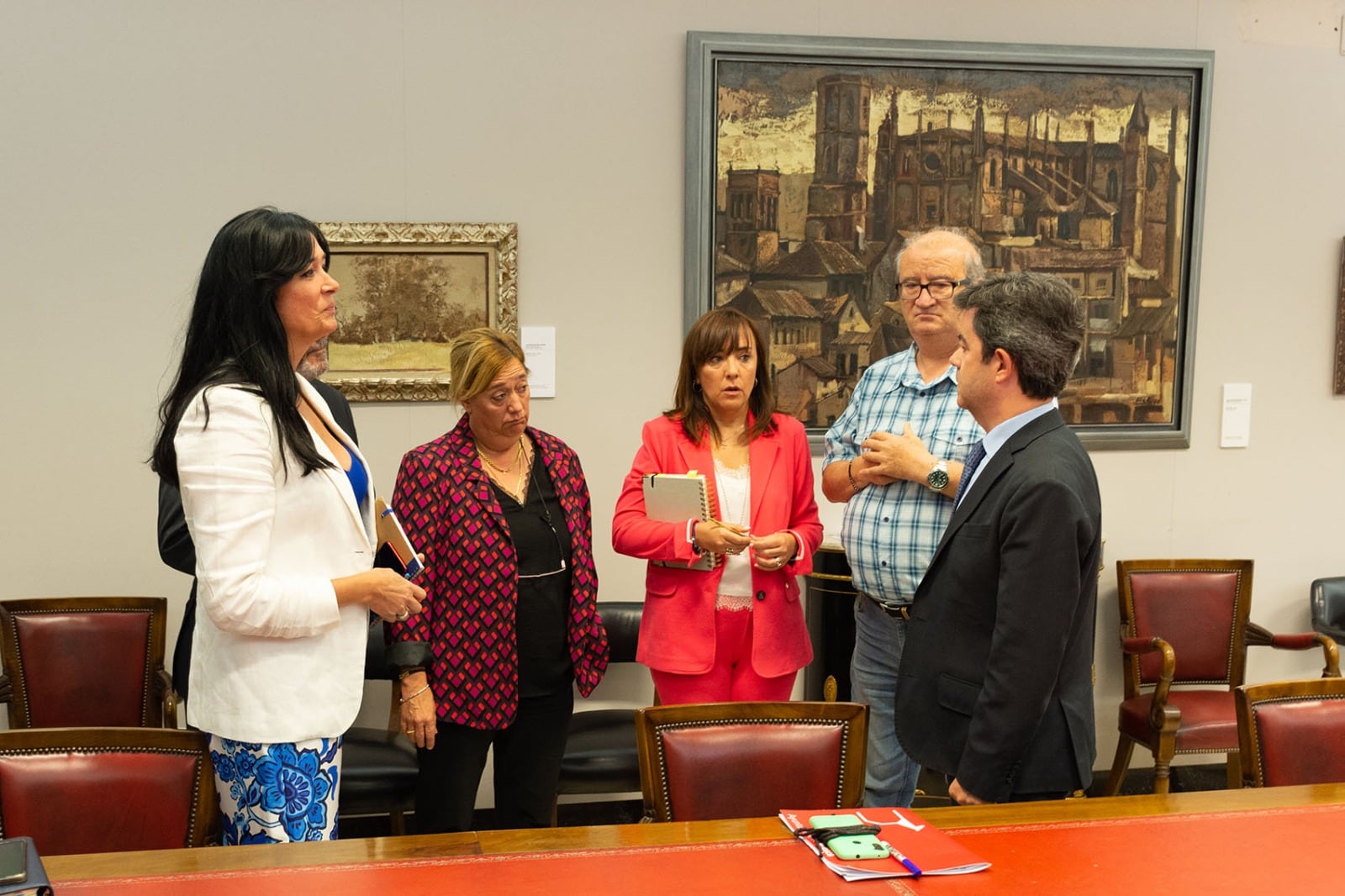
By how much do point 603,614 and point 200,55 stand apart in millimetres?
2420

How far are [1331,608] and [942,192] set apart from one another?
232 cm

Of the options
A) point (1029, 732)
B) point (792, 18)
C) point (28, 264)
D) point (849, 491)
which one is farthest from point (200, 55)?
point (1029, 732)

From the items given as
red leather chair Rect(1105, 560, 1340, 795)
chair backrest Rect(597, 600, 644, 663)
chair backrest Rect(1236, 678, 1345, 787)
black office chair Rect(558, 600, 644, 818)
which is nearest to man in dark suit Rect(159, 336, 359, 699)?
black office chair Rect(558, 600, 644, 818)

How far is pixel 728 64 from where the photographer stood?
4.29 metres

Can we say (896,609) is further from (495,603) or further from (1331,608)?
(1331,608)

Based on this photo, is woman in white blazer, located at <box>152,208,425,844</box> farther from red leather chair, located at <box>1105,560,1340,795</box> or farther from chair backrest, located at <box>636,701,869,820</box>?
red leather chair, located at <box>1105,560,1340,795</box>

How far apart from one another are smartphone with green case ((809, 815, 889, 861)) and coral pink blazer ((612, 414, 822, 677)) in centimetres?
110

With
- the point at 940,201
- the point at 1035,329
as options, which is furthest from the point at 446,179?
the point at 1035,329

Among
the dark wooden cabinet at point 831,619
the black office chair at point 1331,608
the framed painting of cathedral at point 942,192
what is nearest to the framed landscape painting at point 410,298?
the framed painting of cathedral at point 942,192

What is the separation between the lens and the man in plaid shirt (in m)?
2.86

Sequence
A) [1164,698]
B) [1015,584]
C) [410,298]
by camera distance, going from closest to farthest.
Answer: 1. [1015,584]
2. [1164,698]
3. [410,298]

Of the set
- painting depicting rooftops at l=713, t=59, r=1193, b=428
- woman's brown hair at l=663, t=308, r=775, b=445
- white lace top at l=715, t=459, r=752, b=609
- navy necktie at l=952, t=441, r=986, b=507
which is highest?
painting depicting rooftops at l=713, t=59, r=1193, b=428

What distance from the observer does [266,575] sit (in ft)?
6.69

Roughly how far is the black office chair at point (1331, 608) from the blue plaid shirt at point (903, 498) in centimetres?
266
